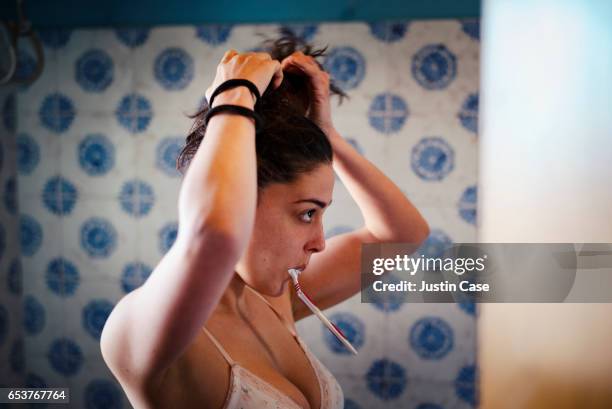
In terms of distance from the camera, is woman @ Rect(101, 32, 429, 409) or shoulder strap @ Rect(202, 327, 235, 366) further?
shoulder strap @ Rect(202, 327, 235, 366)

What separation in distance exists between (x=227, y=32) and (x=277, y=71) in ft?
1.00

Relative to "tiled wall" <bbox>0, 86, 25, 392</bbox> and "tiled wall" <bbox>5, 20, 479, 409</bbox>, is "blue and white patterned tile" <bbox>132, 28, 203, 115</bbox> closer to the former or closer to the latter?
"tiled wall" <bbox>5, 20, 479, 409</bbox>

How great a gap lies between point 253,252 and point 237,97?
0.68 feet

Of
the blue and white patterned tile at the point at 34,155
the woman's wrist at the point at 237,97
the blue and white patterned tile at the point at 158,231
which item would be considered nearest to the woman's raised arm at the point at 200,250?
the woman's wrist at the point at 237,97

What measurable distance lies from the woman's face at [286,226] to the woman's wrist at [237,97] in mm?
131

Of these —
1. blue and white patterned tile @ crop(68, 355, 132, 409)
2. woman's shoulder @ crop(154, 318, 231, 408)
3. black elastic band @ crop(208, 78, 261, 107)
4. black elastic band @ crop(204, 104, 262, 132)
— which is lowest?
blue and white patterned tile @ crop(68, 355, 132, 409)

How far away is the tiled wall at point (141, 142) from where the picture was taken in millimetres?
768

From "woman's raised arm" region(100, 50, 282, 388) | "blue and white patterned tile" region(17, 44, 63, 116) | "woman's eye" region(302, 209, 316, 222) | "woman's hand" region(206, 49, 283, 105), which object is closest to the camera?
"woman's raised arm" region(100, 50, 282, 388)

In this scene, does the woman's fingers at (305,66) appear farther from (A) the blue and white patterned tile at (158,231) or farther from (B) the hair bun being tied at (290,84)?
(A) the blue and white patterned tile at (158,231)

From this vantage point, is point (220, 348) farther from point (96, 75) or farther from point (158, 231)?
point (96, 75)

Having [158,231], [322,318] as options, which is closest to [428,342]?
[322,318]

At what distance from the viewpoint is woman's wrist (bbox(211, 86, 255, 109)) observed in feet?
1.44

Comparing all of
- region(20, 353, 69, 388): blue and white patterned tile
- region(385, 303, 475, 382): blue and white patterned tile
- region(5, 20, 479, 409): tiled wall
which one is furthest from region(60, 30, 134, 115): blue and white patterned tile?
region(385, 303, 475, 382): blue and white patterned tile

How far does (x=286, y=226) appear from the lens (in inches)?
22.1
